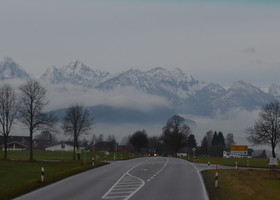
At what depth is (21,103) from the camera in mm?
81938

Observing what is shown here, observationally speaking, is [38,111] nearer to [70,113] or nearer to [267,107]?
[70,113]

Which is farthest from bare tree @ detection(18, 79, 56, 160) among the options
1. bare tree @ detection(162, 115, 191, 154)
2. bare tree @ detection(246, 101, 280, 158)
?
bare tree @ detection(162, 115, 191, 154)

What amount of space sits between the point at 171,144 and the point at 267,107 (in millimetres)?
63948

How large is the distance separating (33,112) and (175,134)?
92.7 m

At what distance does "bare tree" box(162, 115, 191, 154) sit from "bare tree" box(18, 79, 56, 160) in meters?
87.0

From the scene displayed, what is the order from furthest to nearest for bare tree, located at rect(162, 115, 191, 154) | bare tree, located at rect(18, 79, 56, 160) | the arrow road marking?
1. bare tree, located at rect(162, 115, 191, 154)
2. bare tree, located at rect(18, 79, 56, 160)
3. the arrow road marking

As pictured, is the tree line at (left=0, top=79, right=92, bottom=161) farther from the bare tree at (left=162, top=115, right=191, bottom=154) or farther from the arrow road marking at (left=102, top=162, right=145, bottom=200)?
the bare tree at (left=162, top=115, right=191, bottom=154)

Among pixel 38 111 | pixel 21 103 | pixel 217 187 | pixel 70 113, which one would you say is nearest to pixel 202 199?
pixel 217 187

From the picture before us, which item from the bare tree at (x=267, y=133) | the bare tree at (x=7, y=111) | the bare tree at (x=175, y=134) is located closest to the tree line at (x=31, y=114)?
the bare tree at (x=7, y=111)

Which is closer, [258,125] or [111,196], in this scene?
[111,196]

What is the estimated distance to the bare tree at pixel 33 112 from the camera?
76.1 metres

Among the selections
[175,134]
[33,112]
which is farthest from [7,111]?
[175,134]

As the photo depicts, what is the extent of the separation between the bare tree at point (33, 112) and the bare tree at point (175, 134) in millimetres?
86971

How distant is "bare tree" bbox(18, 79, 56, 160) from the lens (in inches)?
2995
